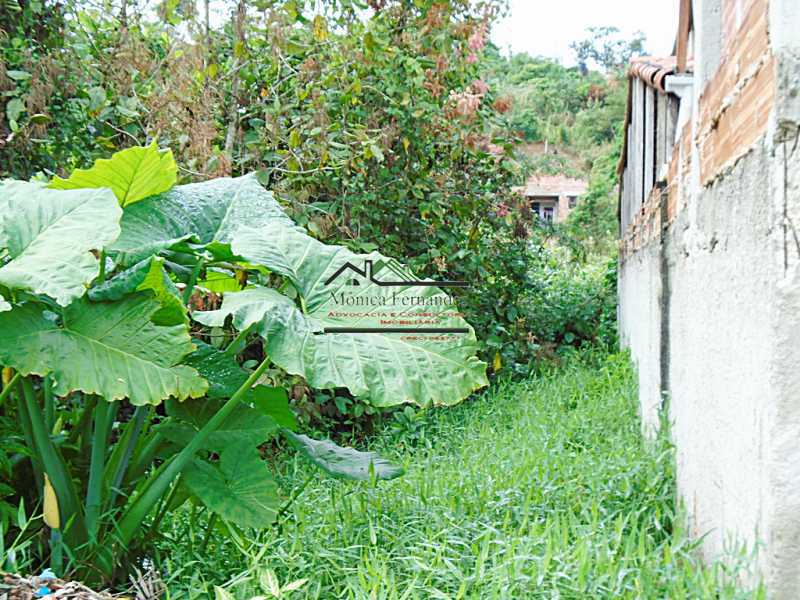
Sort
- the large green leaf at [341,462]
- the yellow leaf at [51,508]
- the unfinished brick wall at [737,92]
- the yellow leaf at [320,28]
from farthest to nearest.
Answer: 1. the yellow leaf at [320,28]
2. the large green leaf at [341,462]
3. the yellow leaf at [51,508]
4. the unfinished brick wall at [737,92]

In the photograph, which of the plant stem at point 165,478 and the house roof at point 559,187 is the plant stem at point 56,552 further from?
the house roof at point 559,187

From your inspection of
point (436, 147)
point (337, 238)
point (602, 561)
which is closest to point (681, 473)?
point (602, 561)

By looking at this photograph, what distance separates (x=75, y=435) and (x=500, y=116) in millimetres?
4780

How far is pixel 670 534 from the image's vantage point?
282cm

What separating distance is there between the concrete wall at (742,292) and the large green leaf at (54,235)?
159 centimetres

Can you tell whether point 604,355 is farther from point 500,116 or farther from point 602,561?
point 602,561

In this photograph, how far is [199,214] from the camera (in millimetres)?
2924

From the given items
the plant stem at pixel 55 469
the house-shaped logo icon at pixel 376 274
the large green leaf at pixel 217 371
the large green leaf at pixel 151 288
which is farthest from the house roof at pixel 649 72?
the plant stem at pixel 55 469

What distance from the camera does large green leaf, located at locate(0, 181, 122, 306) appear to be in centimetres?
206

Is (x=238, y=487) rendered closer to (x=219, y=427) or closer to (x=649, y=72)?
(x=219, y=427)

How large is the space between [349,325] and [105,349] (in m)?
0.79

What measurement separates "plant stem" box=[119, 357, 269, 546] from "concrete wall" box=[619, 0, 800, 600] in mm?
1288

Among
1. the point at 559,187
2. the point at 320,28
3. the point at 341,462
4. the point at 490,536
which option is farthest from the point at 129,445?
the point at 559,187

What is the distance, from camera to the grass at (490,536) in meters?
2.06
